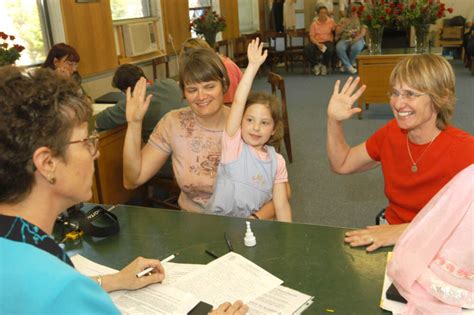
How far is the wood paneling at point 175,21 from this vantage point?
691cm

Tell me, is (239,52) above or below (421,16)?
below

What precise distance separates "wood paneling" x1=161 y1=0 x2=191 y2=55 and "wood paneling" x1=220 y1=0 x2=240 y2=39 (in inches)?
57.9

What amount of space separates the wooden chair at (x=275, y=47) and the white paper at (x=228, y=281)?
8707mm

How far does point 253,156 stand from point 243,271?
2.15 feet

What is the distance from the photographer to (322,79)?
9.04 metres

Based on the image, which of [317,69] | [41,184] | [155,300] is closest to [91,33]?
[155,300]

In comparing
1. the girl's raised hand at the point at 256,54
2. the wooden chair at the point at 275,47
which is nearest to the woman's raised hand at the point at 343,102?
the girl's raised hand at the point at 256,54

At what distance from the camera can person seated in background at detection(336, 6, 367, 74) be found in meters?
9.27

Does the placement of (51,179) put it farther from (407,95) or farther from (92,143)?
(407,95)

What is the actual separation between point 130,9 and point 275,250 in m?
5.58

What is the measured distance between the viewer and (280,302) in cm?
129

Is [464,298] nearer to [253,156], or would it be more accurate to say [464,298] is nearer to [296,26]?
[253,156]

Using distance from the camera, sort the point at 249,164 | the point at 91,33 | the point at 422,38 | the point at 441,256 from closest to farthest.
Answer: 1. the point at 441,256
2. the point at 249,164
3. the point at 91,33
4. the point at 422,38

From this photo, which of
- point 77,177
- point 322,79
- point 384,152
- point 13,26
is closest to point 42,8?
point 13,26
